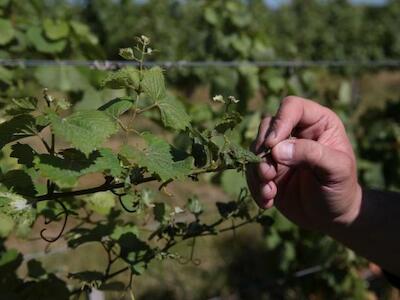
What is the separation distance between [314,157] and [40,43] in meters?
1.39

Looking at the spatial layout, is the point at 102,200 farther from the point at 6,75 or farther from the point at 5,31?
the point at 5,31

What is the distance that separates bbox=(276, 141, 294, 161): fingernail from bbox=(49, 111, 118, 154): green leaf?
14.4 inches

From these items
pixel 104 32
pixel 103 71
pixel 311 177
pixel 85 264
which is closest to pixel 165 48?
pixel 104 32

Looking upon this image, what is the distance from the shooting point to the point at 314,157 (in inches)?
48.5

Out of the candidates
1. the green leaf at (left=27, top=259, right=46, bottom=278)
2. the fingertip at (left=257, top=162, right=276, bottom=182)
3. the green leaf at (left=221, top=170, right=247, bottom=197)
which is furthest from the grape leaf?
the green leaf at (left=221, top=170, right=247, bottom=197)

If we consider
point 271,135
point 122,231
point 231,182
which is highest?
point 271,135

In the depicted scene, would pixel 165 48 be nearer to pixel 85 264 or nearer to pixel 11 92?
pixel 85 264

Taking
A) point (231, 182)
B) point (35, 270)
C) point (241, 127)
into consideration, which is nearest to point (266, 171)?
point (35, 270)

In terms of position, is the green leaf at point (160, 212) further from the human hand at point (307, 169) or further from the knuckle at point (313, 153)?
the knuckle at point (313, 153)

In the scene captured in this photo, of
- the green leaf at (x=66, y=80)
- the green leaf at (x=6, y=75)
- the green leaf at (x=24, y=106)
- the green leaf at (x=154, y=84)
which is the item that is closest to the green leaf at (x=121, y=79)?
the green leaf at (x=154, y=84)

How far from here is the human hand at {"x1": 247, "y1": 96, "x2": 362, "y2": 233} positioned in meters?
1.21

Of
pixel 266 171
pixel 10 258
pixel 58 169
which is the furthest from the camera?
pixel 10 258

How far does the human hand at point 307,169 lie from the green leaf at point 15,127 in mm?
439

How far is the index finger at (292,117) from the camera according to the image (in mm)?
1229
